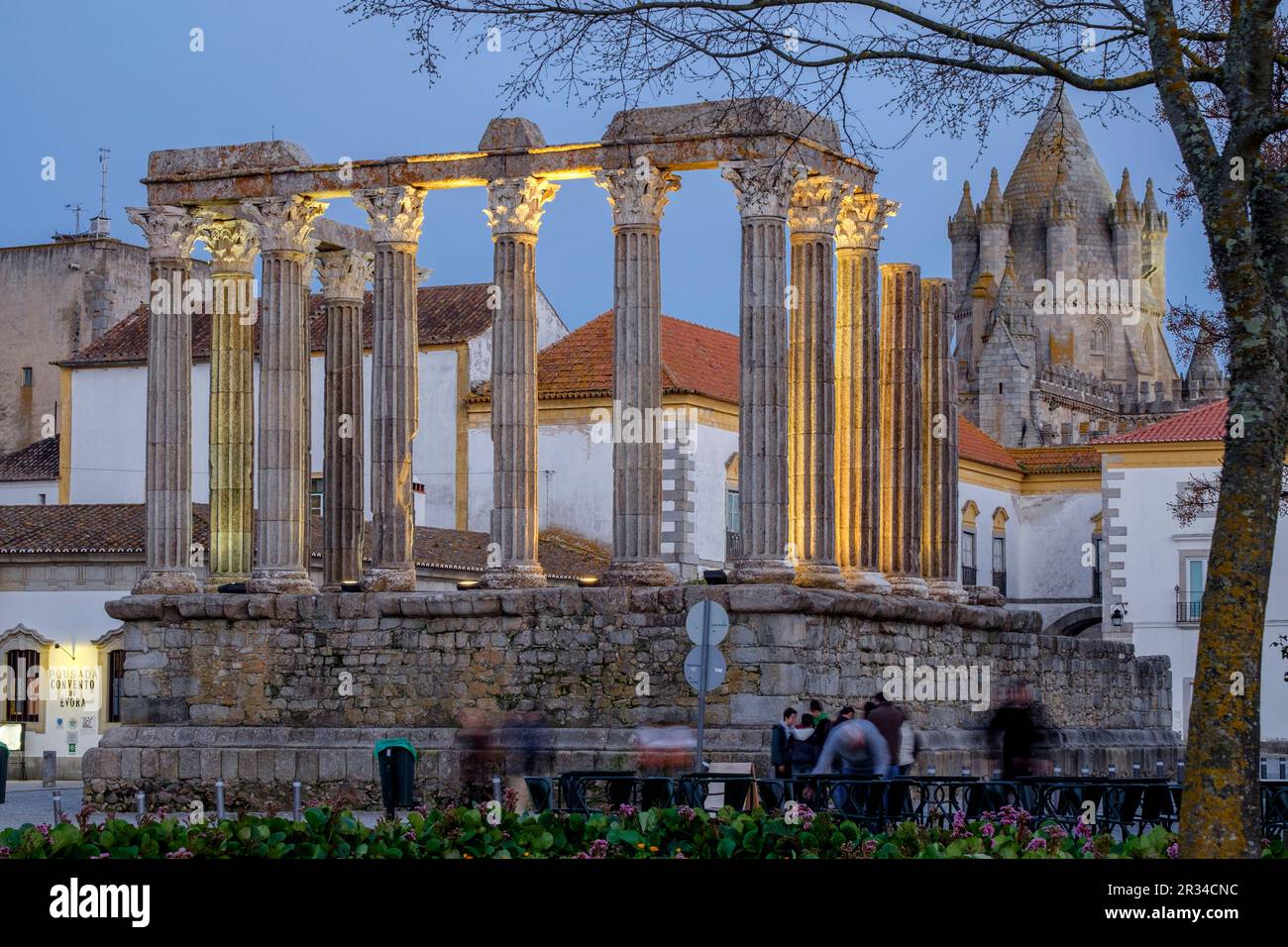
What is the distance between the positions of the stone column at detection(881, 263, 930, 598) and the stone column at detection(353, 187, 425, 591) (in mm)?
6263

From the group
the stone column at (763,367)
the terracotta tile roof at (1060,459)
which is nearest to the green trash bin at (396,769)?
the stone column at (763,367)

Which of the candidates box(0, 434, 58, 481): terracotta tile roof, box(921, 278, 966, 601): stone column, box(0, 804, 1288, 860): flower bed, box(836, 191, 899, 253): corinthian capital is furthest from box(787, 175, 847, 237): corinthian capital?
box(0, 434, 58, 481): terracotta tile roof

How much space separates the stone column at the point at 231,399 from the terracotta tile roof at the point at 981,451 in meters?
29.6

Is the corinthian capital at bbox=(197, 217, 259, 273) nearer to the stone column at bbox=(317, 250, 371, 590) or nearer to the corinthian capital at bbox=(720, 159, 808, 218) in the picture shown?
the stone column at bbox=(317, 250, 371, 590)

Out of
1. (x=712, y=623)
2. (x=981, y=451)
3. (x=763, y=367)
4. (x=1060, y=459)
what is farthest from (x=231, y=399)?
(x=1060, y=459)

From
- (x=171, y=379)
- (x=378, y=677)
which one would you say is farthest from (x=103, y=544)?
(x=378, y=677)

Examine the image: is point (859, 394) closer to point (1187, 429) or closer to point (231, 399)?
point (231, 399)

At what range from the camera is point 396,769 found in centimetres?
2617

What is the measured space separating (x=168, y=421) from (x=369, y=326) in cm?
1804

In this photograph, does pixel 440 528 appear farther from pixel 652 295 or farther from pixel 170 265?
pixel 652 295

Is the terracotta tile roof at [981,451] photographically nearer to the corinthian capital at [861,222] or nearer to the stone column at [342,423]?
the stone column at [342,423]

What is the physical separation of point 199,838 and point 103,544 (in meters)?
32.6

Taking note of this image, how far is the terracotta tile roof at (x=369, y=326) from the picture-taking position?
5075 cm

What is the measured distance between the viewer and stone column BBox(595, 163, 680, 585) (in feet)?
97.8
